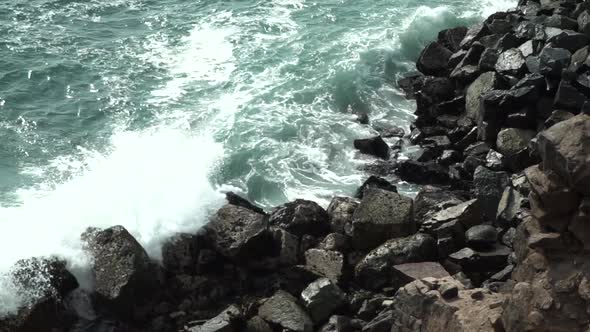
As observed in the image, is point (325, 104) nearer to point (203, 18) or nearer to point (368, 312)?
point (203, 18)

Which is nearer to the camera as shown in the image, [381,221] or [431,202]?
[381,221]

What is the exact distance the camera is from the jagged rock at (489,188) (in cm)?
1532

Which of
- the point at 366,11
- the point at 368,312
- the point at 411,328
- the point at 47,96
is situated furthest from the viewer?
the point at 366,11

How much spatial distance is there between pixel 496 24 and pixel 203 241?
13340 millimetres

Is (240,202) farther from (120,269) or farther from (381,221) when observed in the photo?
(120,269)

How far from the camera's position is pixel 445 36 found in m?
24.6

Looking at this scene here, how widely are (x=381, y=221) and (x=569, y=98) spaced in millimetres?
6426

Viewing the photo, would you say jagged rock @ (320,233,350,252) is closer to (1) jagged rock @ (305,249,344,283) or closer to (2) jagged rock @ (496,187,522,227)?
(1) jagged rock @ (305,249,344,283)

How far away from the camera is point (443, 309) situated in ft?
31.6

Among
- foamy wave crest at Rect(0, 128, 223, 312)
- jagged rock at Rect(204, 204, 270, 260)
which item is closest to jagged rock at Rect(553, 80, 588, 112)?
jagged rock at Rect(204, 204, 270, 260)

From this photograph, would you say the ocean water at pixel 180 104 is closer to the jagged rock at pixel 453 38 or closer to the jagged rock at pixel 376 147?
the jagged rock at pixel 376 147

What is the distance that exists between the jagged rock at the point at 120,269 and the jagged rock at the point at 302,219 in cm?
307

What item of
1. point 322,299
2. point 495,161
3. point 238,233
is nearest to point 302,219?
point 238,233

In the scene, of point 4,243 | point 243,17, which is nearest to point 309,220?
point 4,243
